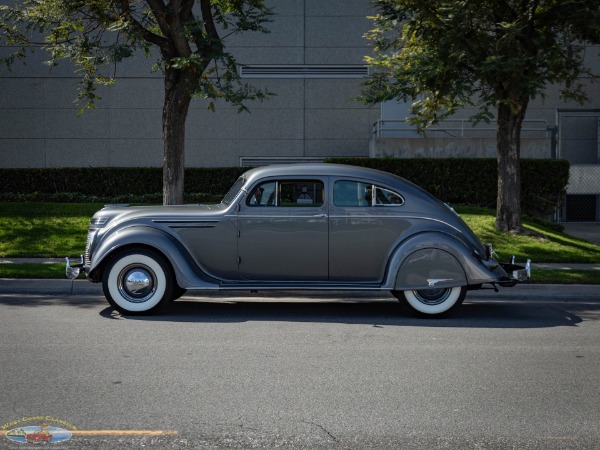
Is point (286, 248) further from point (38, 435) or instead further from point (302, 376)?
point (38, 435)

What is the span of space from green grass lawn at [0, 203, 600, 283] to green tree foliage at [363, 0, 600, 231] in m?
0.81

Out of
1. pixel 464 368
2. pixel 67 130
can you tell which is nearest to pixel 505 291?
pixel 464 368

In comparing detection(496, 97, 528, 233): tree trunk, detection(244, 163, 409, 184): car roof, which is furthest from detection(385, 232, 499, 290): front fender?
detection(496, 97, 528, 233): tree trunk

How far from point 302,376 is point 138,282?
3394 millimetres

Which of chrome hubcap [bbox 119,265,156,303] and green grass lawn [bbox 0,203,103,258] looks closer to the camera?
chrome hubcap [bbox 119,265,156,303]

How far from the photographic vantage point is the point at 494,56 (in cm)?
1272

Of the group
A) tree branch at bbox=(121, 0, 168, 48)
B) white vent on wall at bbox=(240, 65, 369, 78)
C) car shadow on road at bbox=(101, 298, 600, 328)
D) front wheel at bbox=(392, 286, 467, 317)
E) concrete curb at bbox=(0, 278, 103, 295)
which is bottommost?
car shadow on road at bbox=(101, 298, 600, 328)

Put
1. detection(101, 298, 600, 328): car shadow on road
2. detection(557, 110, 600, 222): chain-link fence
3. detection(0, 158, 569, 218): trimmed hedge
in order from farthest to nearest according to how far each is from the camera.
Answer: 1. detection(557, 110, 600, 222): chain-link fence
2. detection(0, 158, 569, 218): trimmed hedge
3. detection(101, 298, 600, 328): car shadow on road

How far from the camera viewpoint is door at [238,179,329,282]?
8945 millimetres

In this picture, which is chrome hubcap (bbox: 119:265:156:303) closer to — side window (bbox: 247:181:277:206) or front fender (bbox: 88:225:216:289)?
front fender (bbox: 88:225:216:289)

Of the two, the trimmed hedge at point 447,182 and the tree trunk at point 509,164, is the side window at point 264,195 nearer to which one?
the tree trunk at point 509,164

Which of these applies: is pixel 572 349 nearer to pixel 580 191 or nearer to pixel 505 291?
pixel 505 291

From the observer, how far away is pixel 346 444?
15.1 ft

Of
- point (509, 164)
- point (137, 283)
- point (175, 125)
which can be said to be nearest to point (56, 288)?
point (137, 283)
